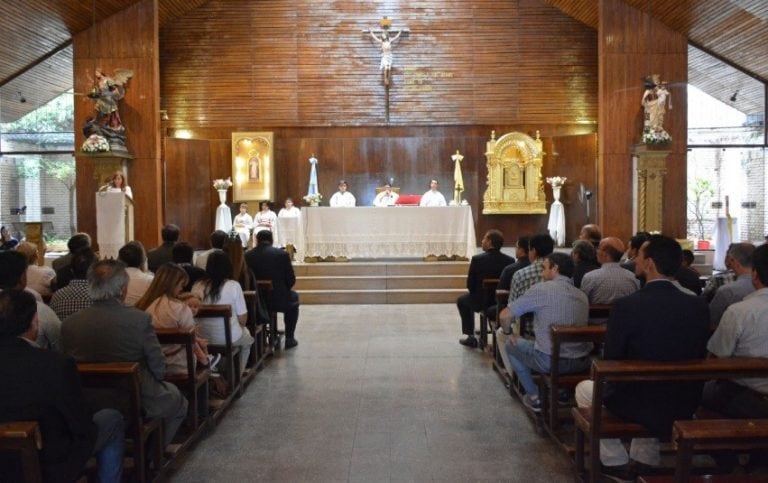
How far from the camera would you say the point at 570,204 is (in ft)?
45.8

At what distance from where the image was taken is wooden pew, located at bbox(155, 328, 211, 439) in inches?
152

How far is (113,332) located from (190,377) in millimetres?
830

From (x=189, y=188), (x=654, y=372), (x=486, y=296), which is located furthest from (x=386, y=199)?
(x=654, y=372)

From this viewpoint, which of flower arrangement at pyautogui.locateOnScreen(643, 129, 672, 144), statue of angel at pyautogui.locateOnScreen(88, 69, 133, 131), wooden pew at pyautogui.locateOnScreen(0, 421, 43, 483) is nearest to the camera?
wooden pew at pyautogui.locateOnScreen(0, 421, 43, 483)

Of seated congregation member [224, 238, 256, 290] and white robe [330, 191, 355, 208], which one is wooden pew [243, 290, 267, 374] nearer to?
seated congregation member [224, 238, 256, 290]

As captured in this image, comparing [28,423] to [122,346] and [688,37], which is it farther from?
[688,37]

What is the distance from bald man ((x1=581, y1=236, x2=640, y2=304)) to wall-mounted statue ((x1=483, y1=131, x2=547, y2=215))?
908 centimetres

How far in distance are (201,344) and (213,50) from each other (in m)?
11.1

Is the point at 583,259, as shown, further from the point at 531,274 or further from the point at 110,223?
the point at 110,223

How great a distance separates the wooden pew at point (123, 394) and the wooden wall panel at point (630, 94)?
10.3 m

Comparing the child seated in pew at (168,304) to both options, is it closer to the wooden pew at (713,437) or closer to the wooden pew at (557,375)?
the wooden pew at (557,375)

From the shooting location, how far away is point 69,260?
540 cm

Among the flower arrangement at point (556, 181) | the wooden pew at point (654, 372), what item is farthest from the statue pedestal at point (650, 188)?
the wooden pew at point (654, 372)

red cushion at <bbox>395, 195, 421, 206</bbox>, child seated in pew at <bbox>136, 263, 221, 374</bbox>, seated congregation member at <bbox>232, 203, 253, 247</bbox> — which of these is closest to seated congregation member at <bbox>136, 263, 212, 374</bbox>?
child seated in pew at <bbox>136, 263, 221, 374</bbox>
